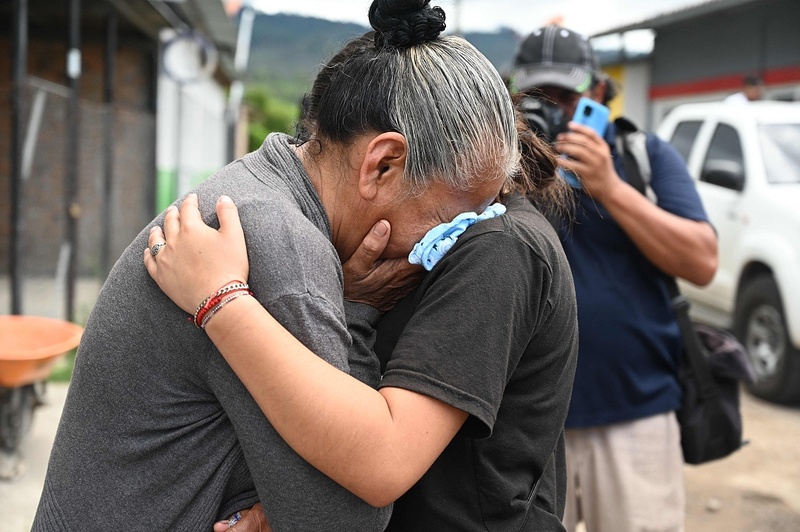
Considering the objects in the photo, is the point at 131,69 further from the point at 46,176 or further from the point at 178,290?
the point at 178,290

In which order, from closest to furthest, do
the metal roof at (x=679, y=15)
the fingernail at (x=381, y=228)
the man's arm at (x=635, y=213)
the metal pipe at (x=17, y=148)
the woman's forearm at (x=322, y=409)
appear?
the woman's forearm at (x=322, y=409)
the fingernail at (x=381, y=228)
the man's arm at (x=635, y=213)
the metal pipe at (x=17, y=148)
the metal roof at (x=679, y=15)

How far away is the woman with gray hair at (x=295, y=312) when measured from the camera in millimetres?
1362

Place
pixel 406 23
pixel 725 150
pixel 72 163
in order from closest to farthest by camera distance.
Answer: pixel 406 23 → pixel 72 163 → pixel 725 150

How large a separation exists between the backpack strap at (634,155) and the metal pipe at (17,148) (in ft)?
14.6

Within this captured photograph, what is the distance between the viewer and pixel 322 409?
1.32 meters

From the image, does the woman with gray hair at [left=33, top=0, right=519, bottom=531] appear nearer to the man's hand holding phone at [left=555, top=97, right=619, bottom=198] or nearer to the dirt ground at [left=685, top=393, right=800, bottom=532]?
the man's hand holding phone at [left=555, top=97, right=619, bottom=198]

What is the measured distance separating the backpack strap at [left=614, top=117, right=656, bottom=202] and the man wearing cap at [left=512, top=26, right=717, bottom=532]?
1.0 inches

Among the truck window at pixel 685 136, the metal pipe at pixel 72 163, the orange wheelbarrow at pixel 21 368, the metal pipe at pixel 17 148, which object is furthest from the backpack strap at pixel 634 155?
the metal pipe at pixel 72 163

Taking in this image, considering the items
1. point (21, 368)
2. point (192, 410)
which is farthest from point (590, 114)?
point (21, 368)

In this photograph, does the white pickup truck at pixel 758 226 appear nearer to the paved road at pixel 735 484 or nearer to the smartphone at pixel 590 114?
the paved road at pixel 735 484

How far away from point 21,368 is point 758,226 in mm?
5353

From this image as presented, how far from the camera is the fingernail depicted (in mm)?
1591

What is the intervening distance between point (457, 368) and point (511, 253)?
0.75ft

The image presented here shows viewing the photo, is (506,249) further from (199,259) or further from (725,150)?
(725,150)
